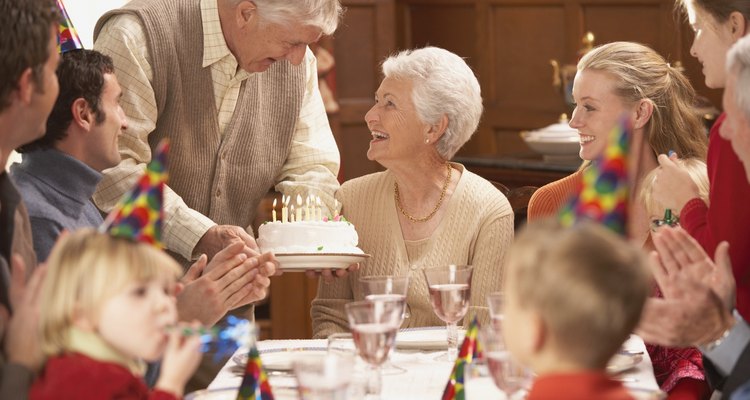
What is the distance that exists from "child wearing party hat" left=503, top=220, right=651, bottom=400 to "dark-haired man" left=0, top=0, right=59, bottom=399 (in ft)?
2.52

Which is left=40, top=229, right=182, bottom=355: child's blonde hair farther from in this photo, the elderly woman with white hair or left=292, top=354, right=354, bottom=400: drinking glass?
the elderly woman with white hair

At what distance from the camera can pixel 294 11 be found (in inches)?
129

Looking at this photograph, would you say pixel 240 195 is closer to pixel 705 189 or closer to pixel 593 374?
pixel 705 189

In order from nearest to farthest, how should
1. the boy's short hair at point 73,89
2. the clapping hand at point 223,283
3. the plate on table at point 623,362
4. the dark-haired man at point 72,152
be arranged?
the plate on table at point 623,362
the dark-haired man at point 72,152
the boy's short hair at point 73,89
the clapping hand at point 223,283

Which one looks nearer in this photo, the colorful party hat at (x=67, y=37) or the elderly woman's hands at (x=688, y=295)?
the elderly woman's hands at (x=688, y=295)

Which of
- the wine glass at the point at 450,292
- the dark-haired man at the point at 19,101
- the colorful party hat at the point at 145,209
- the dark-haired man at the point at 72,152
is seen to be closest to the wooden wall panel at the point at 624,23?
the wine glass at the point at 450,292

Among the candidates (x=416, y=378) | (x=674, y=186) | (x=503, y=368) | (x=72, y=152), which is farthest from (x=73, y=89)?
(x=674, y=186)

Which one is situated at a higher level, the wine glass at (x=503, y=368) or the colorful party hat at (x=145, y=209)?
the colorful party hat at (x=145, y=209)

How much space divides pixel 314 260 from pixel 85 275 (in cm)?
155

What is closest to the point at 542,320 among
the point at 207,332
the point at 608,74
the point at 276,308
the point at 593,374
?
the point at 593,374

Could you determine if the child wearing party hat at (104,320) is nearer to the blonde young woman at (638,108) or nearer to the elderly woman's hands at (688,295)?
the elderly woman's hands at (688,295)

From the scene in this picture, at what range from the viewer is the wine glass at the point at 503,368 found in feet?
6.29

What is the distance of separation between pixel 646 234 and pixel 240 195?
1.17 m

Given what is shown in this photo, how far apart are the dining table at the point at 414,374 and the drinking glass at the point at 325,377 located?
435mm
